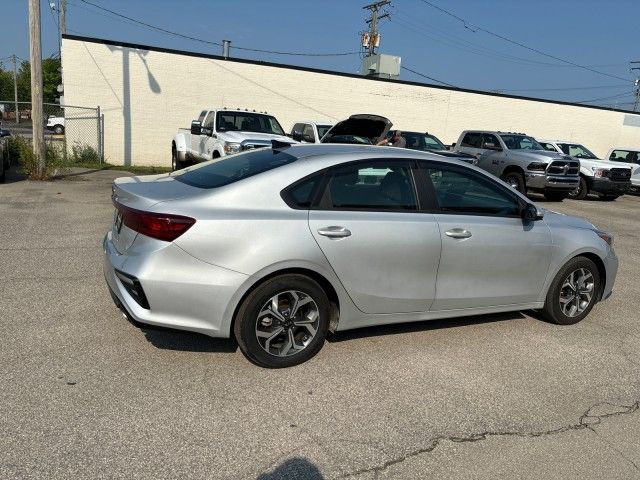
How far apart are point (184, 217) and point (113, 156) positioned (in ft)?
56.1

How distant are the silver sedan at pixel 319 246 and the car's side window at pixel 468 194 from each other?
0.5 inches

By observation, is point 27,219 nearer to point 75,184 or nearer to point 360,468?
point 75,184

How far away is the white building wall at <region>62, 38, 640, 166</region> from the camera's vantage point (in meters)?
18.2

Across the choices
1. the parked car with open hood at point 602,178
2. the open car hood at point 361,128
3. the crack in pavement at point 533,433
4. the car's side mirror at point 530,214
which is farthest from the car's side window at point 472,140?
the crack in pavement at point 533,433

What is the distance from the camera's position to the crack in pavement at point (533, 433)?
285 cm

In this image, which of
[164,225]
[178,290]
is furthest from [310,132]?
[178,290]

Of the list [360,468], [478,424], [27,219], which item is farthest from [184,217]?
[27,219]

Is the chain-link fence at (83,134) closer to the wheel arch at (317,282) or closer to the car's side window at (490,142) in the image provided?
the car's side window at (490,142)

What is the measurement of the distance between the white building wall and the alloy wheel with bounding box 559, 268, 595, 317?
1698cm

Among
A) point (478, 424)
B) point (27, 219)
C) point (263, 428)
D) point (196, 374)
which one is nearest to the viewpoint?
point (263, 428)

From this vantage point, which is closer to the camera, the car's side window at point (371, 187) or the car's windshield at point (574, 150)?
the car's side window at point (371, 187)

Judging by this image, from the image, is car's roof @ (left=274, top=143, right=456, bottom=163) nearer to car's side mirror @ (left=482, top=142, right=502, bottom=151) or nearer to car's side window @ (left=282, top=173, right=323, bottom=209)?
car's side window @ (left=282, top=173, right=323, bottom=209)

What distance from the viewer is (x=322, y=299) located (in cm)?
380

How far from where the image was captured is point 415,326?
480 cm
